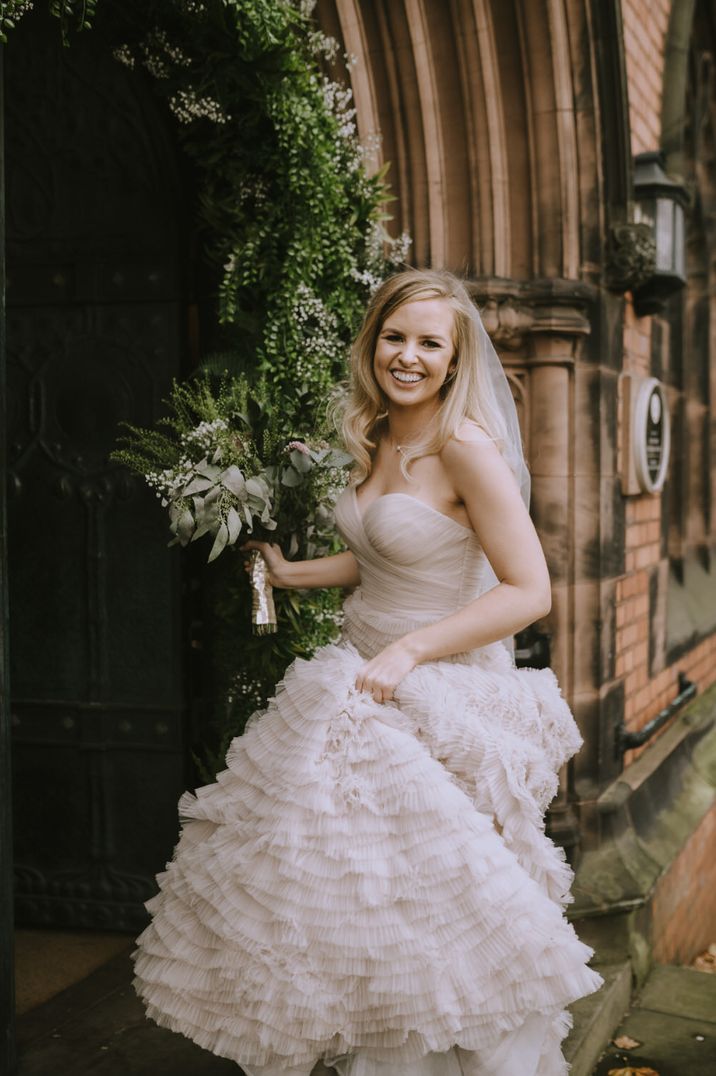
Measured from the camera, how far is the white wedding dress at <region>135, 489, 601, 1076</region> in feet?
7.39

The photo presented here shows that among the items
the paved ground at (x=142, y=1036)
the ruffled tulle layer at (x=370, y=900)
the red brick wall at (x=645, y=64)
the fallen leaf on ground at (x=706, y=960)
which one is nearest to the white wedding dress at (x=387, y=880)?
the ruffled tulle layer at (x=370, y=900)

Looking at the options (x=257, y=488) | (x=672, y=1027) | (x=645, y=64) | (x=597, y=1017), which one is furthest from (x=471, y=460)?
(x=645, y=64)

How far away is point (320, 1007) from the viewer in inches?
88.4

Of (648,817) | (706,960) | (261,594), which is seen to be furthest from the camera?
(706,960)

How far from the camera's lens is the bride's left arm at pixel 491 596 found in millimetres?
2490

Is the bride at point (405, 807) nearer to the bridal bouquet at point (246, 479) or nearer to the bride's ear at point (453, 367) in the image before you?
the bride's ear at point (453, 367)

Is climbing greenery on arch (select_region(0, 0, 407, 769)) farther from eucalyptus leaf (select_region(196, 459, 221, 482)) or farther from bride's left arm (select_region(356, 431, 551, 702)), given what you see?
bride's left arm (select_region(356, 431, 551, 702))

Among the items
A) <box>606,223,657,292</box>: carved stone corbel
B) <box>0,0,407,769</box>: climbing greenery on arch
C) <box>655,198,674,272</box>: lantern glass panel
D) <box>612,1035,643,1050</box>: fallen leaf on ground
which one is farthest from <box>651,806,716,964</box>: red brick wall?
<box>655,198,674,272</box>: lantern glass panel

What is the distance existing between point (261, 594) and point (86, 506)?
1.29 metres

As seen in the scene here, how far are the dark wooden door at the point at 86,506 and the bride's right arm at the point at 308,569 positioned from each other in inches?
39.5

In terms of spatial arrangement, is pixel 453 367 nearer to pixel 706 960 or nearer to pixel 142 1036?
pixel 142 1036

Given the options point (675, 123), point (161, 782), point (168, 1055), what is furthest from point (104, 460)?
point (675, 123)

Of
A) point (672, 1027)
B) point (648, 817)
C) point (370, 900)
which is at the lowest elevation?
point (672, 1027)

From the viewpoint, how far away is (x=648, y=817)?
5.16 meters
